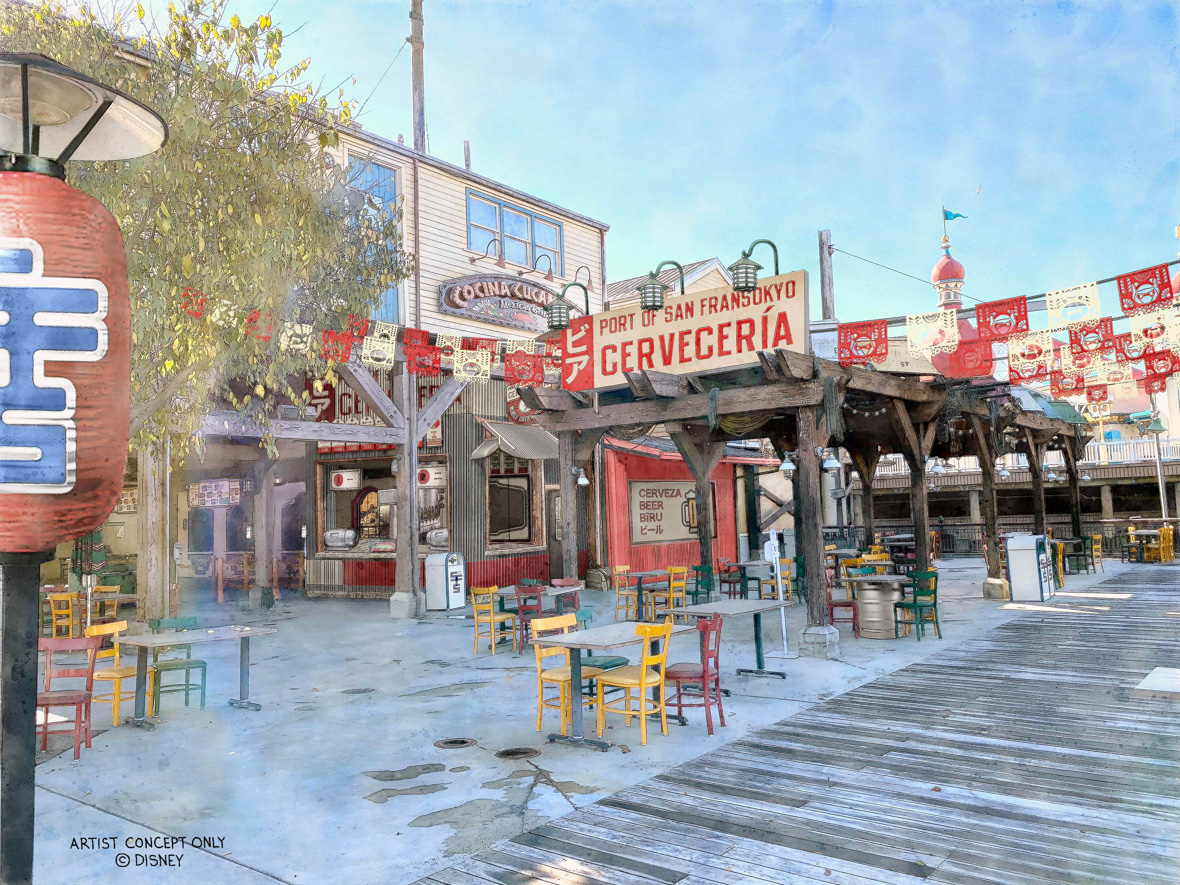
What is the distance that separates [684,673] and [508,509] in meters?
12.1

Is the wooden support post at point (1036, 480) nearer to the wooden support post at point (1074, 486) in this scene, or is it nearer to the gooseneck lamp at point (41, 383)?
the wooden support post at point (1074, 486)

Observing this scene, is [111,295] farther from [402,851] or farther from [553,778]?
[553,778]

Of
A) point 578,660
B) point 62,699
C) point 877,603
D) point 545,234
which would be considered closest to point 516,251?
point 545,234

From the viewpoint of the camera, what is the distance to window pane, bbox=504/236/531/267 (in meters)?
17.6

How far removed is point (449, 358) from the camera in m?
14.3

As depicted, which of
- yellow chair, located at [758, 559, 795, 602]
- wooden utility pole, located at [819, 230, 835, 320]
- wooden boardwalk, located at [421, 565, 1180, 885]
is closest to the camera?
wooden boardwalk, located at [421, 565, 1180, 885]

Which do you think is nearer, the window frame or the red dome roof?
the window frame

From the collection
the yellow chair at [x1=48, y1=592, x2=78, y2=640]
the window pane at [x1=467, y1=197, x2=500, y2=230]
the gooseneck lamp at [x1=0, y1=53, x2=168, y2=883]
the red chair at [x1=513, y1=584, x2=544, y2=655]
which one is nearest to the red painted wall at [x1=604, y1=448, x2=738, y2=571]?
the window pane at [x1=467, y1=197, x2=500, y2=230]

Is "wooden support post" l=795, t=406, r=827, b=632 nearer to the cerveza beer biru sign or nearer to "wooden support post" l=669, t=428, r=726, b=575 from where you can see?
"wooden support post" l=669, t=428, r=726, b=575

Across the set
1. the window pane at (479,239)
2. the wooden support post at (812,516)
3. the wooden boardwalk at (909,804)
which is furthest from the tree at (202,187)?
the window pane at (479,239)

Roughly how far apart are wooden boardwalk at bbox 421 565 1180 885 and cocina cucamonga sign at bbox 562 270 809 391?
15.1ft

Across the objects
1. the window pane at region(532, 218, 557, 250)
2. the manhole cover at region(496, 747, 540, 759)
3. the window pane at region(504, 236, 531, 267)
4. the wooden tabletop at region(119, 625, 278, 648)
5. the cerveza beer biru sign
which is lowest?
the manhole cover at region(496, 747, 540, 759)

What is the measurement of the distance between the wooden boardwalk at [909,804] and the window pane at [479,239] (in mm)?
12125

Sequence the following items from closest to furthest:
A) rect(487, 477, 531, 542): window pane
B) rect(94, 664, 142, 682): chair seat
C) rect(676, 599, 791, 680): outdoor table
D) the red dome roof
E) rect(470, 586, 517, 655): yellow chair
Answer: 1. rect(94, 664, 142, 682): chair seat
2. rect(676, 599, 791, 680): outdoor table
3. rect(470, 586, 517, 655): yellow chair
4. rect(487, 477, 531, 542): window pane
5. the red dome roof
